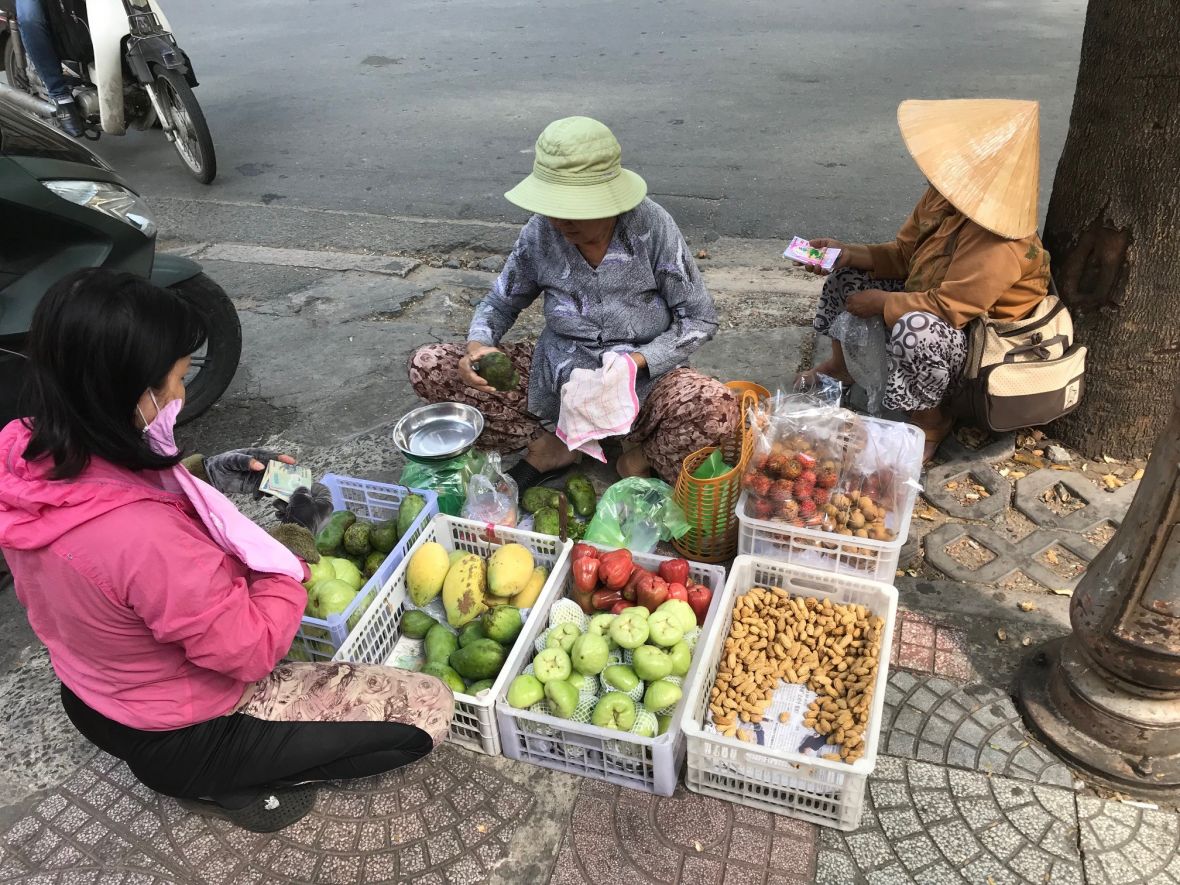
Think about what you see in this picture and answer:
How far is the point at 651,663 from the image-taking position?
2238 mm

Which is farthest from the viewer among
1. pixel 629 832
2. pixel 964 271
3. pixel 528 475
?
pixel 528 475

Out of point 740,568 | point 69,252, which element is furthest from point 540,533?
point 69,252

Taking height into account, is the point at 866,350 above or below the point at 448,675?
above

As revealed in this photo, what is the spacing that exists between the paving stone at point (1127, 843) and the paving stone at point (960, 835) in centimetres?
3

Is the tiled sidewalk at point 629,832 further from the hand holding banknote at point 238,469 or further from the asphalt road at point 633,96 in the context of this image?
the asphalt road at point 633,96

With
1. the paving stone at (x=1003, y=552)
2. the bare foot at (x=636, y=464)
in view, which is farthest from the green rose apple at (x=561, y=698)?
the paving stone at (x=1003, y=552)

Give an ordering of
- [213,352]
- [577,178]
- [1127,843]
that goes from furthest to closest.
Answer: [213,352] < [577,178] < [1127,843]

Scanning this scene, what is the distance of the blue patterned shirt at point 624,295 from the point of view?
292 centimetres

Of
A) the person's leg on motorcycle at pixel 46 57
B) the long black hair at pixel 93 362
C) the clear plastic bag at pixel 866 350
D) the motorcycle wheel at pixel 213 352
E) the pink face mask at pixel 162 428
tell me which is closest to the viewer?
the long black hair at pixel 93 362

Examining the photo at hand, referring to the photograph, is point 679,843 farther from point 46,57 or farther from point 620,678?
point 46,57

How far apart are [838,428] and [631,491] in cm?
73

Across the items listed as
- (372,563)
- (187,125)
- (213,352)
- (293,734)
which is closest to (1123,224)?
(372,563)

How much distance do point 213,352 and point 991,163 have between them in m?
3.25

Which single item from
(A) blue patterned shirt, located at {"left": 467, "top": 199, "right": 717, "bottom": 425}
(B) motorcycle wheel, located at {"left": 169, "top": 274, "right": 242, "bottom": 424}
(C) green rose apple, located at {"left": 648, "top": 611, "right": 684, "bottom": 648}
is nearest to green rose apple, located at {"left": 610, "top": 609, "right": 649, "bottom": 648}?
(C) green rose apple, located at {"left": 648, "top": 611, "right": 684, "bottom": 648}
